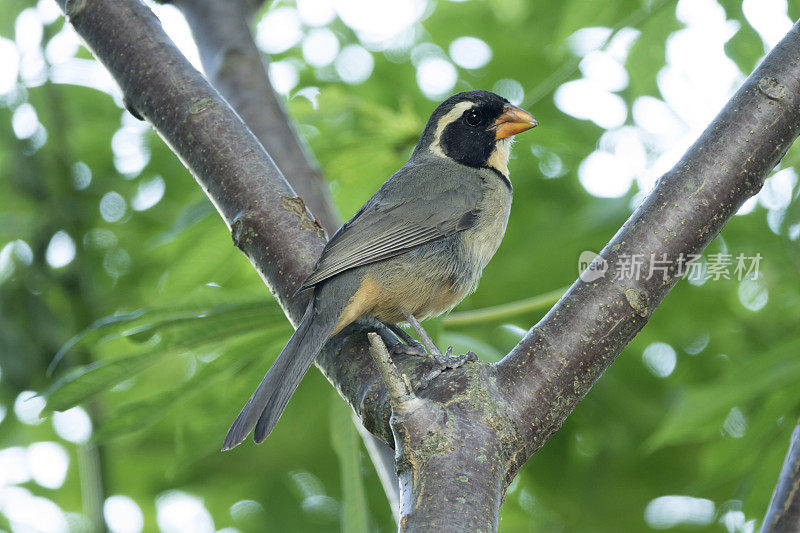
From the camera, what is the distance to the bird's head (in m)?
4.27

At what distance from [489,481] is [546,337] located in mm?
529

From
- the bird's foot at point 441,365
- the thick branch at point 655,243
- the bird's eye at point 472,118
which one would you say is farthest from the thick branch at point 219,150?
the bird's eye at point 472,118

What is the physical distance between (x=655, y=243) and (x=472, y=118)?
209cm

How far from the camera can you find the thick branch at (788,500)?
1562mm

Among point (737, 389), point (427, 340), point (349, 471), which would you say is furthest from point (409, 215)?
point (737, 389)

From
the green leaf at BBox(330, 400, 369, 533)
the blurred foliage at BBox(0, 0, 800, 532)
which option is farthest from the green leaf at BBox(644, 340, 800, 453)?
the green leaf at BBox(330, 400, 369, 533)

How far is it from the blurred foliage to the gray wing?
1.19ft

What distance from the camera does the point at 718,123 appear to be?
2.57 meters

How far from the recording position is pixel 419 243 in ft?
11.9

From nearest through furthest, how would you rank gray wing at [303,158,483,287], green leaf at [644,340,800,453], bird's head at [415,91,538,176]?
green leaf at [644,340,800,453]
gray wing at [303,158,483,287]
bird's head at [415,91,538,176]

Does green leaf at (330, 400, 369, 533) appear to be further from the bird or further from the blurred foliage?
the bird

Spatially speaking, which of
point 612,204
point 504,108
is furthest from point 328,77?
point 612,204

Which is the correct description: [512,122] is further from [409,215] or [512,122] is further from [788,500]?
[788,500]

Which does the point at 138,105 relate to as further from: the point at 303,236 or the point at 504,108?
→ the point at 504,108
